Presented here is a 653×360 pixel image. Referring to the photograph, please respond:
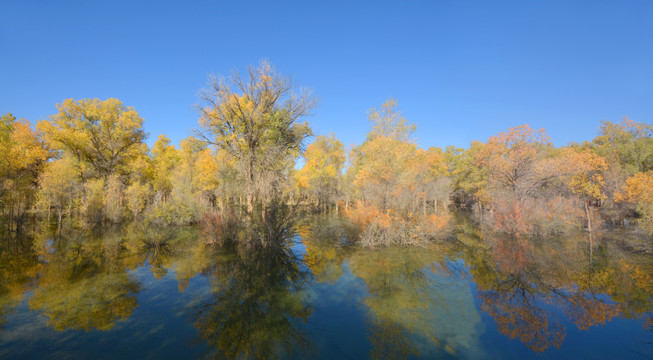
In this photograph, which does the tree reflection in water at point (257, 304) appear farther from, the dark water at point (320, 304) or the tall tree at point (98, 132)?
the tall tree at point (98, 132)

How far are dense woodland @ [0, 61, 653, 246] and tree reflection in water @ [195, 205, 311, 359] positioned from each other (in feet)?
7.93

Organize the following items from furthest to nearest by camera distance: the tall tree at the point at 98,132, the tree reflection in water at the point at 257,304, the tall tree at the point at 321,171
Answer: the tall tree at the point at 321,171, the tall tree at the point at 98,132, the tree reflection in water at the point at 257,304

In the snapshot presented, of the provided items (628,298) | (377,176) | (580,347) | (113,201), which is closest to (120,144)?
(113,201)

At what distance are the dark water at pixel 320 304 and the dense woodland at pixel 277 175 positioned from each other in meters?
3.53

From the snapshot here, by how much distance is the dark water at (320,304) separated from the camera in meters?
4.44

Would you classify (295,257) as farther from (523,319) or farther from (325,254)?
(523,319)

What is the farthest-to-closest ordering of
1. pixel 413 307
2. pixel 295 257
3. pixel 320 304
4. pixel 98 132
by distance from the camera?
pixel 98 132 < pixel 295 257 < pixel 320 304 < pixel 413 307

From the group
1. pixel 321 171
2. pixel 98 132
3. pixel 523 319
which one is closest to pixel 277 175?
pixel 523 319

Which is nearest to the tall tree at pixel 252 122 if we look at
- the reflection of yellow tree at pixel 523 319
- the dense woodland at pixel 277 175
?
the dense woodland at pixel 277 175

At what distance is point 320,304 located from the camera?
6.30 meters

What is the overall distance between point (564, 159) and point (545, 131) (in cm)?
328

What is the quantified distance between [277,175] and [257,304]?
27.2 ft

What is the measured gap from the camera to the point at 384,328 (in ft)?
16.9

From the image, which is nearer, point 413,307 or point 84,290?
point 413,307
